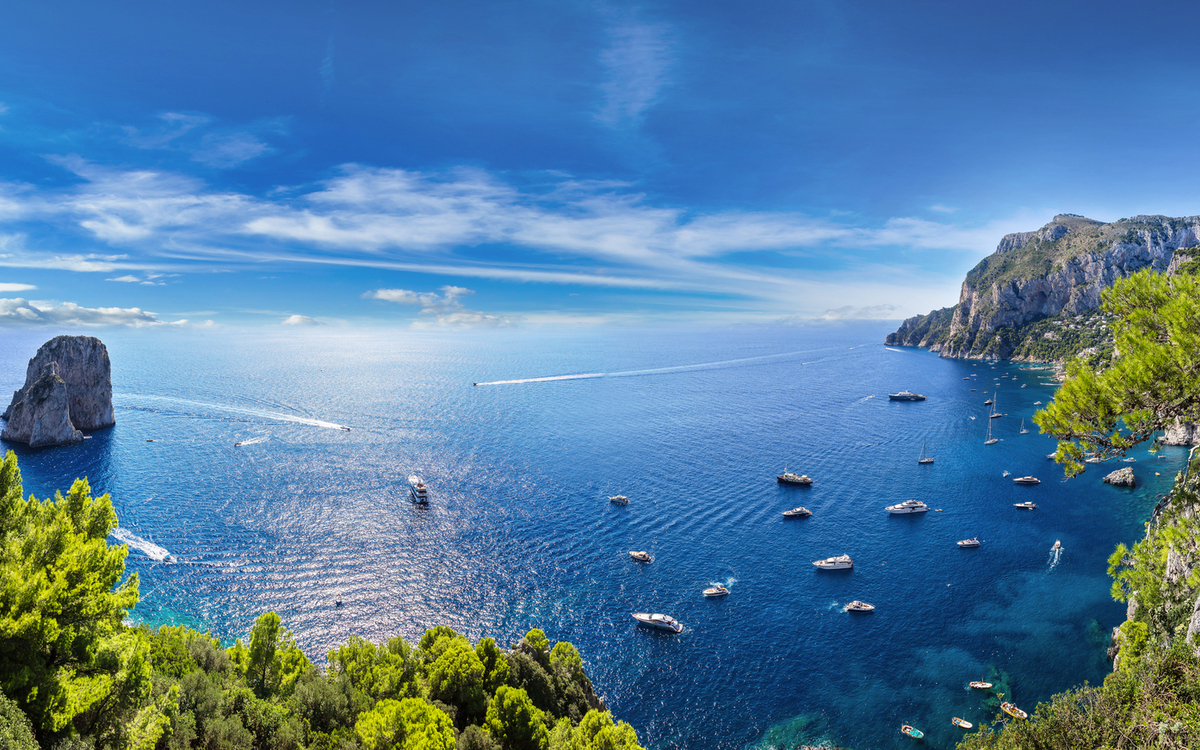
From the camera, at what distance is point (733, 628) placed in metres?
56.0

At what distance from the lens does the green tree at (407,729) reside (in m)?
26.3

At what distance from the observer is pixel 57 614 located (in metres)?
21.8

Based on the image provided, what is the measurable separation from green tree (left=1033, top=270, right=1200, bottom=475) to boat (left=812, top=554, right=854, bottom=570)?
173 feet

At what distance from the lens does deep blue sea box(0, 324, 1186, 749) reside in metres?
49.2

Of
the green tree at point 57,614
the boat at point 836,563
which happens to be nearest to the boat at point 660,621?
the boat at point 836,563

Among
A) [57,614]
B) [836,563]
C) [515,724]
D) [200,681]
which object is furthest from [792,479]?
[57,614]

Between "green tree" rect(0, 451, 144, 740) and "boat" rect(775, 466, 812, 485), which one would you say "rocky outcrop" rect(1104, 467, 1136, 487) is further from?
"green tree" rect(0, 451, 144, 740)

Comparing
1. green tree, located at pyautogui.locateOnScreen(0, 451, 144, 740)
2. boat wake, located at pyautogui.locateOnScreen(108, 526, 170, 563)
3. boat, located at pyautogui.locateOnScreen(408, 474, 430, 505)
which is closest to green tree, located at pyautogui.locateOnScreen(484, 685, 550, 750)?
green tree, located at pyautogui.locateOnScreen(0, 451, 144, 740)

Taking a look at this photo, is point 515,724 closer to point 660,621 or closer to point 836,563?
point 660,621

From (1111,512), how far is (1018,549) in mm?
25582

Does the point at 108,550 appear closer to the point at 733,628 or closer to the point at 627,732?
the point at 627,732

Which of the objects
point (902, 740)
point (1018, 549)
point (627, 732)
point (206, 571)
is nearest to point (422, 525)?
point (206, 571)

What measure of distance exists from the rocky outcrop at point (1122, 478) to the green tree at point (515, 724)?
11307 centimetres

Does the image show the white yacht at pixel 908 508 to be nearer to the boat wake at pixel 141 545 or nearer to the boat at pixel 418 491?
the boat at pixel 418 491
